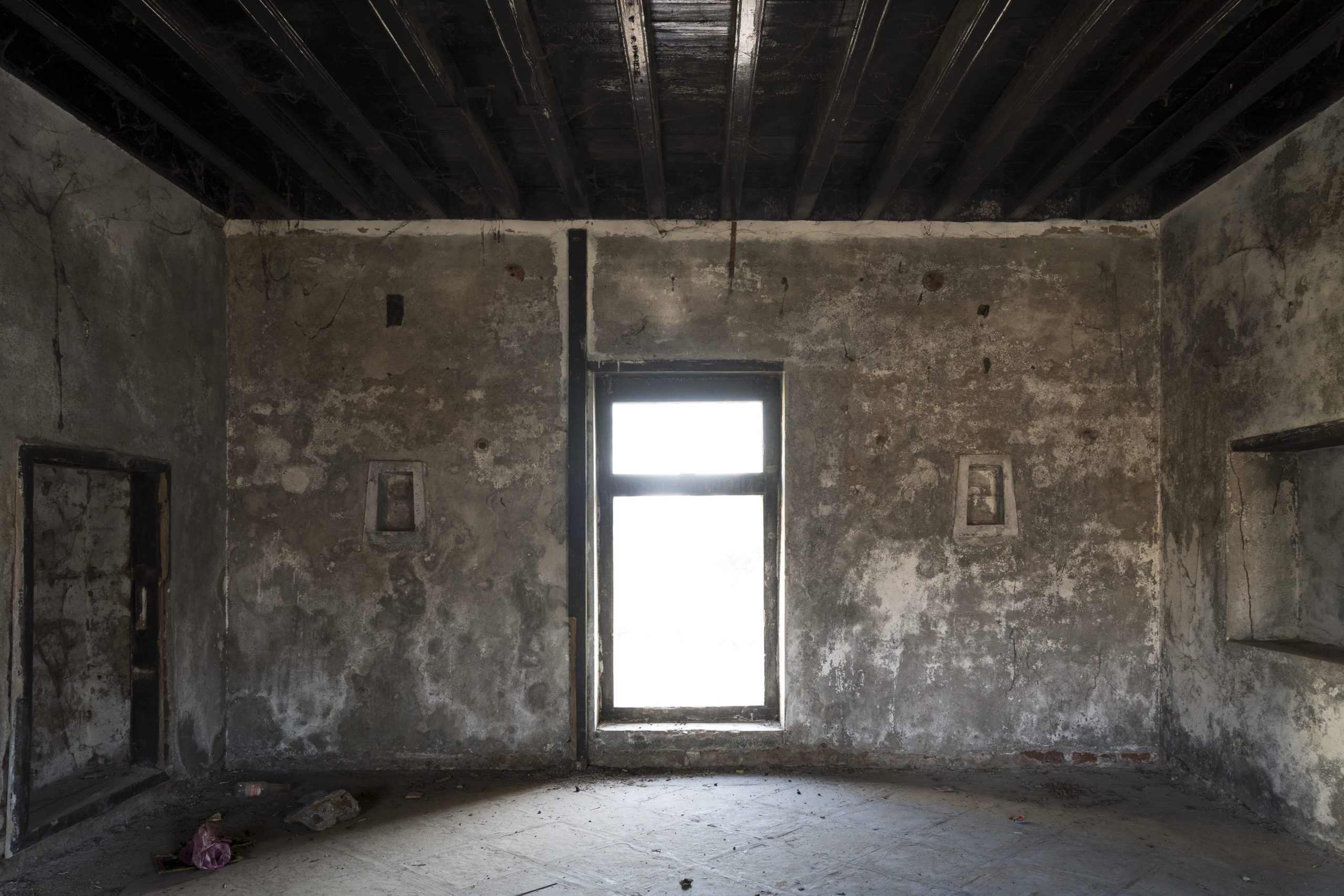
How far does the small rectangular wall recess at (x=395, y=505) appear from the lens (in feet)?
13.2

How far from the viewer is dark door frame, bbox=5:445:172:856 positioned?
9.10ft

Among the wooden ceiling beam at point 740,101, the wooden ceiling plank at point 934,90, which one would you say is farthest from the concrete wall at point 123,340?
the wooden ceiling plank at point 934,90

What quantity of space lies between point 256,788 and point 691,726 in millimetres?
2051

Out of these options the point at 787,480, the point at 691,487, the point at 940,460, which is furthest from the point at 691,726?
the point at 940,460

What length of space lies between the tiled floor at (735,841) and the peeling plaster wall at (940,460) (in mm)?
321

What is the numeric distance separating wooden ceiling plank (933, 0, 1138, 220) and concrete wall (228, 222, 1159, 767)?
24.1 inches

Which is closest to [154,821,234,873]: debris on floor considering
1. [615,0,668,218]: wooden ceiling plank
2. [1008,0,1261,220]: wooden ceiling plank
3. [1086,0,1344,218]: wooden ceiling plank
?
[615,0,668,218]: wooden ceiling plank

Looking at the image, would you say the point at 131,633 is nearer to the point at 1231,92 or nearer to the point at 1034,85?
the point at 1034,85

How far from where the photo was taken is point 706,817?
3.38 metres

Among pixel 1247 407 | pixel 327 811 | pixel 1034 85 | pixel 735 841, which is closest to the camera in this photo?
pixel 1034 85

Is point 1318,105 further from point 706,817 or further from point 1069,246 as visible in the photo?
point 706,817

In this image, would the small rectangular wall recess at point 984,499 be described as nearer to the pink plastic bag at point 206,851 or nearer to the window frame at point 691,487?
the window frame at point 691,487

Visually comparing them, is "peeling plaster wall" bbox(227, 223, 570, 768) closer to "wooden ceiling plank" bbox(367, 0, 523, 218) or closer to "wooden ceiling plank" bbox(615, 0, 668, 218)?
"wooden ceiling plank" bbox(367, 0, 523, 218)

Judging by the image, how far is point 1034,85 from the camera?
2.83 m
